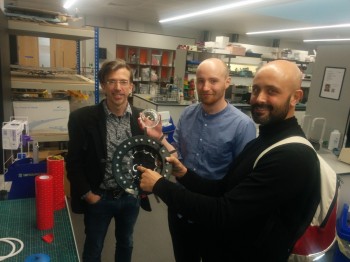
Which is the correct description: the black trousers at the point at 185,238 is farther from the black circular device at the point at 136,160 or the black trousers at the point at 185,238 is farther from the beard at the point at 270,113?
the beard at the point at 270,113

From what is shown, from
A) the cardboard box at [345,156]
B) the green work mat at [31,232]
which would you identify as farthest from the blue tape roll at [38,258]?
the cardboard box at [345,156]

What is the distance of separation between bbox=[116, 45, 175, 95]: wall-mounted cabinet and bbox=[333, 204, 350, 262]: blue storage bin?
660 cm

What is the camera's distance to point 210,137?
1495mm

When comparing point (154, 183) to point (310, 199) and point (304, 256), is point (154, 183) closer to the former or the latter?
point (310, 199)

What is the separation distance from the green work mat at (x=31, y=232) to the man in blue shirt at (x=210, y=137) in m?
0.58

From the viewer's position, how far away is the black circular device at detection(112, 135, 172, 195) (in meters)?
1.00

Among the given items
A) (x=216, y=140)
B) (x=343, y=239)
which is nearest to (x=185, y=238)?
(x=216, y=140)

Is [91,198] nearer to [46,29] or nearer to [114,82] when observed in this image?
[114,82]

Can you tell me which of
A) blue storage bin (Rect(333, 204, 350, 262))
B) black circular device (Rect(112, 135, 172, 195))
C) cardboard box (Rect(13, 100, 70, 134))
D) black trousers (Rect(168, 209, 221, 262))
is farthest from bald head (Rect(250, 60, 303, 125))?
cardboard box (Rect(13, 100, 70, 134))

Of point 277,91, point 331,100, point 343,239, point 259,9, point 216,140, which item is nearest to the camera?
point 277,91

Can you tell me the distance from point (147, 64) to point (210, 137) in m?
7.40

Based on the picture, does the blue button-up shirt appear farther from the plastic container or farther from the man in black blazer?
the plastic container

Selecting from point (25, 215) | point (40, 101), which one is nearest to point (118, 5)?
point (40, 101)

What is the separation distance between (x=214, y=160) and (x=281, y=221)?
61 cm
